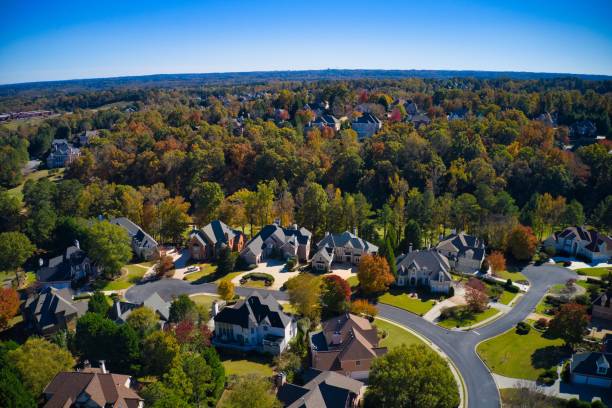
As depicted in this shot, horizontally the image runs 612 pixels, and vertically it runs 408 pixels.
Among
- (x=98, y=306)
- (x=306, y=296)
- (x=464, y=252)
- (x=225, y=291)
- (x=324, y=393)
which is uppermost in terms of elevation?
(x=306, y=296)

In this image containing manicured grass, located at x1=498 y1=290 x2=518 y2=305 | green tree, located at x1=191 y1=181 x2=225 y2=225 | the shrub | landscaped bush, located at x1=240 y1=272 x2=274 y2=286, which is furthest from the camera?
green tree, located at x1=191 y1=181 x2=225 y2=225

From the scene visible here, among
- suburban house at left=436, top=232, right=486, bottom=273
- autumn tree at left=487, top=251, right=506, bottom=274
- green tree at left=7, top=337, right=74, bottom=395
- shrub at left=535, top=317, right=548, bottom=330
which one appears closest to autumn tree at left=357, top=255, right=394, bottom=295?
suburban house at left=436, top=232, right=486, bottom=273

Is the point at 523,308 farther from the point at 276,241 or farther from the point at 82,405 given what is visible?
the point at 82,405

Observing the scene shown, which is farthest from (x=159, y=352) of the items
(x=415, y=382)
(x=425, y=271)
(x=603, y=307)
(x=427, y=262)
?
(x=603, y=307)

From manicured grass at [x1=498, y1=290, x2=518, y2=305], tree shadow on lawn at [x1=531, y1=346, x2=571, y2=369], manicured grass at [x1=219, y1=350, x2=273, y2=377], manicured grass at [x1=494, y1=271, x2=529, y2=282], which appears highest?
tree shadow on lawn at [x1=531, y1=346, x2=571, y2=369]

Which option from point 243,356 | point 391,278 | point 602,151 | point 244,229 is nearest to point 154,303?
point 243,356

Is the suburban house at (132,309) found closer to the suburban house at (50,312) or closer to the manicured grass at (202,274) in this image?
the suburban house at (50,312)

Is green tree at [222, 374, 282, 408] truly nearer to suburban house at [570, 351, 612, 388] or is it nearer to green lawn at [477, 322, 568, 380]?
green lawn at [477, 322, 568, 380]

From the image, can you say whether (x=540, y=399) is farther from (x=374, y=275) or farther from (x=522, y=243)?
(x=522, y=243)
